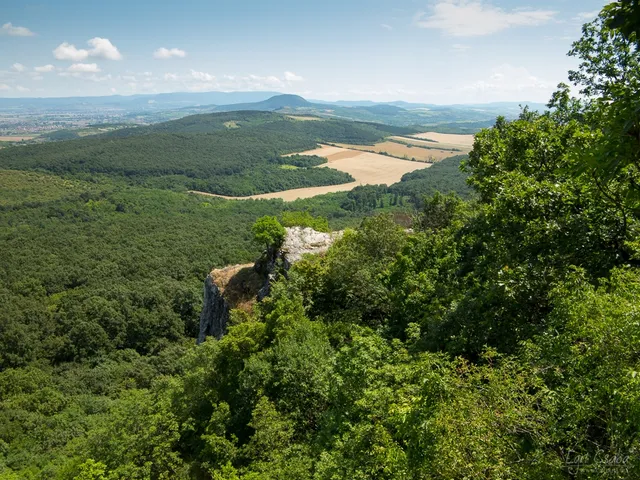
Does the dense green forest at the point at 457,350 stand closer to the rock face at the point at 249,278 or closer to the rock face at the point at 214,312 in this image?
the rock face at the point at 249,278

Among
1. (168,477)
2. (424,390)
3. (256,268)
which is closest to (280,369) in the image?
(168,477)

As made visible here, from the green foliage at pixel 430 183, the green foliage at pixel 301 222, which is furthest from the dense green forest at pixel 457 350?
the green foliage at pixel 430 183

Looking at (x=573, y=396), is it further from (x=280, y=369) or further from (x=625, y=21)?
(x=280, y=369)

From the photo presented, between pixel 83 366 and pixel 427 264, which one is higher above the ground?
pixel 427 264

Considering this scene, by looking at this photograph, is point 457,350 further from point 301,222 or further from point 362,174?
point 362,174

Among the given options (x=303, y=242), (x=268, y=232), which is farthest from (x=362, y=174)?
(x=268, y=232)

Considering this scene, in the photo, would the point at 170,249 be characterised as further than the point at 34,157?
No
